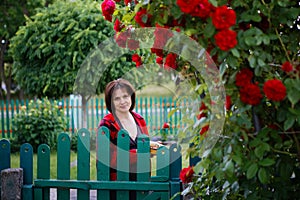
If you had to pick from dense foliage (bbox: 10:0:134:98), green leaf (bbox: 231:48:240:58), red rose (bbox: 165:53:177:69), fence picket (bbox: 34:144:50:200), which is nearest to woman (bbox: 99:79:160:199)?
fence picket (bbox: 34:144:50:200)

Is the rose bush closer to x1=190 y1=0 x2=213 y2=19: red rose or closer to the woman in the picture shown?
x1=190 y1=0 x2=213 y2=19: red rose

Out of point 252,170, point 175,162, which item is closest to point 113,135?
point 175,162

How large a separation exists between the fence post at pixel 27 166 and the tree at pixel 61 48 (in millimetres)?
5487

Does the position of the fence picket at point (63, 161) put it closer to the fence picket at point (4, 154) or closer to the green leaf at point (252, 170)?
the fence picket at point (4, 154)

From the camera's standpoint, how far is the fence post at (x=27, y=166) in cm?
384

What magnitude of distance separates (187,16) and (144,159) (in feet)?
5.09

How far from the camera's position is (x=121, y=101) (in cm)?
414

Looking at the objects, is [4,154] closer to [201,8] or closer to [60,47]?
[201,8]

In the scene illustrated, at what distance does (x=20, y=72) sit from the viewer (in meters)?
10.8

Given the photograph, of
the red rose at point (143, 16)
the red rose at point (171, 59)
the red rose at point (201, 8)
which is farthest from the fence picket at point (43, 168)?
the red rose at point (201, 8)

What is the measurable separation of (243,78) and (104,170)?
67.5 inches

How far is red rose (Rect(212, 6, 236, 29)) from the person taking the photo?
226 centimetres

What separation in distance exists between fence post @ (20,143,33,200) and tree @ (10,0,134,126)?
5.49 meters

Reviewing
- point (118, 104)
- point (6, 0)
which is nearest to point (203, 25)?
point (118, 104)
